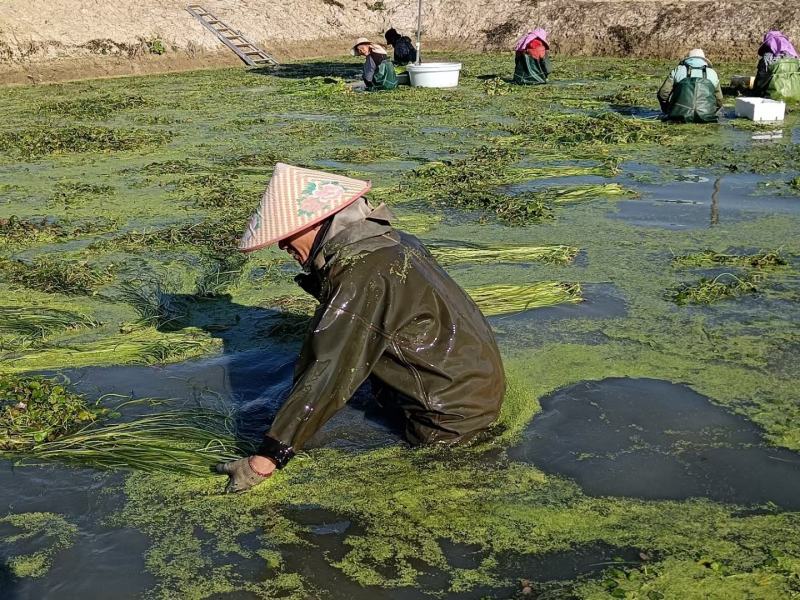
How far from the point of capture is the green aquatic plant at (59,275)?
6.50 m

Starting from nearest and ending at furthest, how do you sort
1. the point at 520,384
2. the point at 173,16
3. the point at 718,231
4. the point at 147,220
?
the point at 520,384 → the point at 718,231 → the point at 147,220 → the point at 173,16

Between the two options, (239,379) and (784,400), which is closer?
(784,400)

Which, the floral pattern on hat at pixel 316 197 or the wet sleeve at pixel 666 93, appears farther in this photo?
the wet sleeve at pixel 666 93

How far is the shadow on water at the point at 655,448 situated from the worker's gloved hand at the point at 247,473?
40.1 inches

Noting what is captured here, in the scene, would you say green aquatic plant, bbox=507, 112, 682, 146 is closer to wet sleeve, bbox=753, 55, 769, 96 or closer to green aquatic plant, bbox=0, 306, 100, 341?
wet sleeve, bbox=753, 55, 769, 96

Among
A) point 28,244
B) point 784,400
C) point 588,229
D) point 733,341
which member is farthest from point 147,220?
point 784,400

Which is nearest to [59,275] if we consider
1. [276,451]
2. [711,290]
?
[276,451]

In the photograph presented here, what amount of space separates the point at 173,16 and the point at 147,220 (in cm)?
1635

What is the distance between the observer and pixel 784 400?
4438 mm

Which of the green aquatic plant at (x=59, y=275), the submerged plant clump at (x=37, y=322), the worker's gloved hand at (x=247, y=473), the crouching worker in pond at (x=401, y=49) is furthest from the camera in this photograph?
the crouching worker in pond at (x=401, y=49)

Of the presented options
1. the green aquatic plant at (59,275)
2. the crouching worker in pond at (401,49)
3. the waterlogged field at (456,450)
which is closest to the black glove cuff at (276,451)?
the waterlogged field at (456,450)

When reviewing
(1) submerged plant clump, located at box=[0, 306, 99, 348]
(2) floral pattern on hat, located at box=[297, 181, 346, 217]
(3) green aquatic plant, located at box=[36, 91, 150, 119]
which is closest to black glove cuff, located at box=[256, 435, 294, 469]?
(2) floral pattern on hat, located at box=[297, 181, 346, 217]

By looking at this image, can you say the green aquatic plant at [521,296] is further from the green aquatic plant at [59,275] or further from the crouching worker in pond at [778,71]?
the crouching worker in pond at [778,71]

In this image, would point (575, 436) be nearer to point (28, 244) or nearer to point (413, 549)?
point (413, 549)
